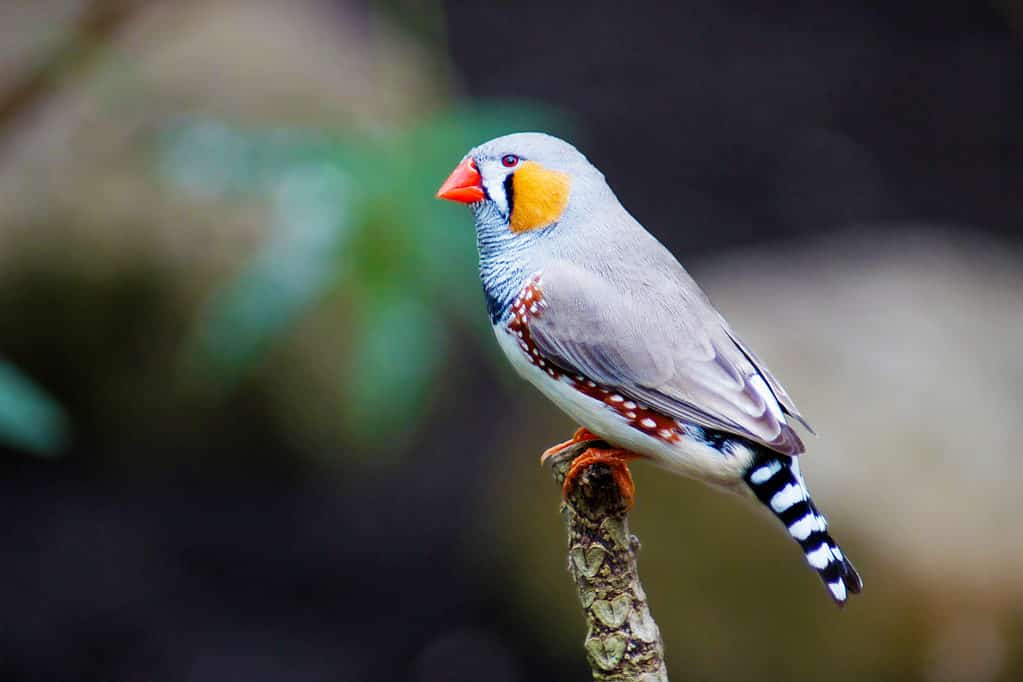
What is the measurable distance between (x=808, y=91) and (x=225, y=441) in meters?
4.35

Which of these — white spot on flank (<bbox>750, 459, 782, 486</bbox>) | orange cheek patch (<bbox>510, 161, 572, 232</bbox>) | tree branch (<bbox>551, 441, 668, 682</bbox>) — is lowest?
tree branch (<bbox>551, 441, 668, 682</bbox>)

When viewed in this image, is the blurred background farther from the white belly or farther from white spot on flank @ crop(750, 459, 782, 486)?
white spot on flank @ crop(750, 459, 782, 486)

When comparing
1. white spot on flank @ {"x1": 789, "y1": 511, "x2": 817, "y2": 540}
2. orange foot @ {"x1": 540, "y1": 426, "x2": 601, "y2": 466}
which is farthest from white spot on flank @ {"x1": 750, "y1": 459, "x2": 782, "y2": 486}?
orange foot @ {"x1": 540, "y1": 426, "x2": 601, "y2": 466}

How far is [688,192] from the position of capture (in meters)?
7.76

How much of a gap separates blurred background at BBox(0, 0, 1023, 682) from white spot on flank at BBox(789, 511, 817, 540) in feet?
3.66

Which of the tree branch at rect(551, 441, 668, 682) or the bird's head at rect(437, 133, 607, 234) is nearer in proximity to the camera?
the tree branch at rect(551, 441, 668, 682)

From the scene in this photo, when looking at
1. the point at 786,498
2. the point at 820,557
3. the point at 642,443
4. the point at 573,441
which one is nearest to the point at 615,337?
the point at 642,443

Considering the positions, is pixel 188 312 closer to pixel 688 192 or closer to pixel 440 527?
pixel 440 527

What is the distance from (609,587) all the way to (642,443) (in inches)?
13.0

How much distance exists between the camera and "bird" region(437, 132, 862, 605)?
9.04ft

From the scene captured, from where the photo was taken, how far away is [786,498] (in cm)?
268

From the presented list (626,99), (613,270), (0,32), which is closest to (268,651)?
(0,32)

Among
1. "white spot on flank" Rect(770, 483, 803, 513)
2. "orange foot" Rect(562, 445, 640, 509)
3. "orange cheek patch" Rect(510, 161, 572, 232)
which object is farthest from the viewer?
"orange cheek patch" Rect(510, 161, 572, 232)

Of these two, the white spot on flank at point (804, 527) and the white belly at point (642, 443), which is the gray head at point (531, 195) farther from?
the white spot on flank at point (804, 527)
